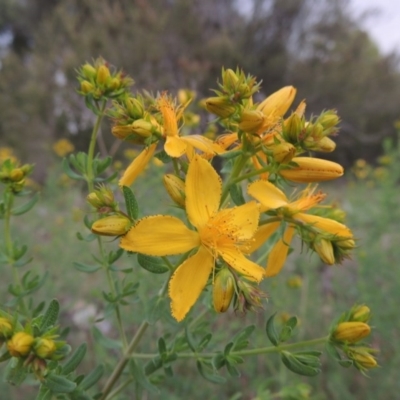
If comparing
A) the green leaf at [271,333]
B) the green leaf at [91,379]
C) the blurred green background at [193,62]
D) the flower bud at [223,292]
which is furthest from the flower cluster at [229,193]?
A: the blurred green background at [193,62]

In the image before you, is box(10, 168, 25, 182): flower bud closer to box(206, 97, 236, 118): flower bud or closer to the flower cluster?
the flower cluster

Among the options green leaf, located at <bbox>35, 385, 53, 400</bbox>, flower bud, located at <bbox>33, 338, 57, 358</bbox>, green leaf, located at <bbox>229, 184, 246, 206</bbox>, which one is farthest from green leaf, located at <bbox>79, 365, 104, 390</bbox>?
green leaf, located at <bbox>229, 184, 246, 206</bbox>

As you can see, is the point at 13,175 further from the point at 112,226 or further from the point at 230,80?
the point at 230,80

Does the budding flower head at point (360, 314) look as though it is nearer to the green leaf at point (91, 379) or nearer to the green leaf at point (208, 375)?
the green leaf at point (208, 375)

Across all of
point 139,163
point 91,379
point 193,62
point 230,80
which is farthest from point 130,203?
point 193,62

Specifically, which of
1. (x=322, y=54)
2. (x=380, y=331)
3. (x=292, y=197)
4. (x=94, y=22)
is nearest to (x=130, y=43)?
(x=94, y=22)

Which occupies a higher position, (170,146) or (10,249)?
(170,146)
